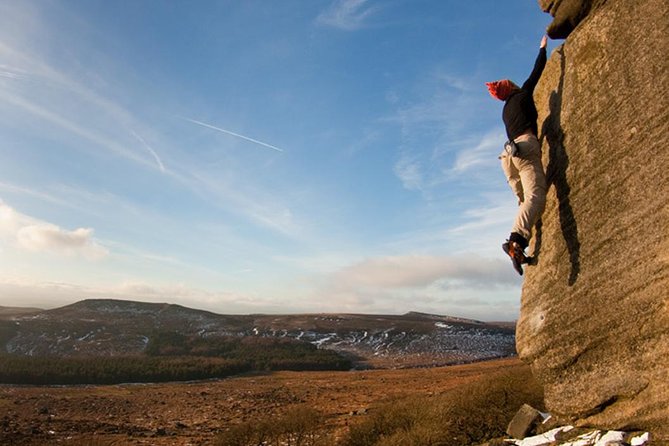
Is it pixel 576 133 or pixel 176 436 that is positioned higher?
pixel 576 133

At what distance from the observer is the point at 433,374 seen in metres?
103

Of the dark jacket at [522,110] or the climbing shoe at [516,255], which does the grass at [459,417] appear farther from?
the dark jacket at [522,110]

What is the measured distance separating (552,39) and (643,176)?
485 centimetres

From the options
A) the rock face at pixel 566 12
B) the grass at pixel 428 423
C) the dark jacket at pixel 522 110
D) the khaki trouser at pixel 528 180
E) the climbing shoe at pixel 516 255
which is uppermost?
the rock face at pixel 566 12

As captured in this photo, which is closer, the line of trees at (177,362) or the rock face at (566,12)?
the rock face at (566,12)

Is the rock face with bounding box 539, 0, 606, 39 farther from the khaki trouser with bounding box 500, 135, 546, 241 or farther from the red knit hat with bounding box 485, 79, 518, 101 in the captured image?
the khaki trouser with bounding box 500, 135, 546, 241

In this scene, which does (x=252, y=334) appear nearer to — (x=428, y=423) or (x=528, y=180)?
(x=428, y=423)

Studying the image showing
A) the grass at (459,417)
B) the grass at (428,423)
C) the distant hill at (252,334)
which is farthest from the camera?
the distant hill at (252,334)

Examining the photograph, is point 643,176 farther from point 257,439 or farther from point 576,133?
point 257,439

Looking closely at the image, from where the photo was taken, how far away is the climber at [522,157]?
349 inches

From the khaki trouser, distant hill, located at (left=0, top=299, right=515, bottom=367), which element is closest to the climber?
the khaki trouser

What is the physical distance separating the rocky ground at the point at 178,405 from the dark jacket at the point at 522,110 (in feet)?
98.9

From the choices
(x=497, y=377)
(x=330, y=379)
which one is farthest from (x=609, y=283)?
(x=330, y=379)

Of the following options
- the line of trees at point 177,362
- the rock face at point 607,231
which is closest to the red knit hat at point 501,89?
the rock face at point 607,231
